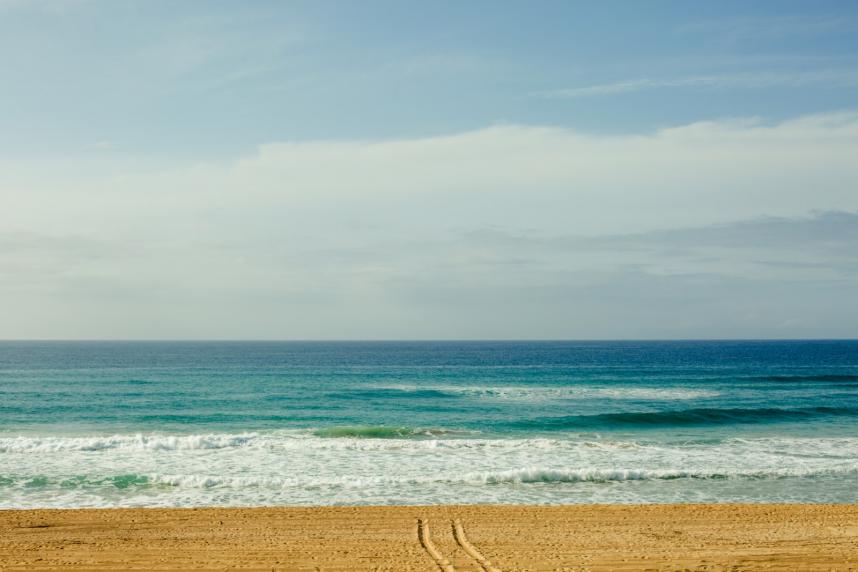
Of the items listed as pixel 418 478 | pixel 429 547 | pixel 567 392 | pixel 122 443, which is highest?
pixel 429 547

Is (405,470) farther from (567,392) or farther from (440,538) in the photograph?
(567,392)

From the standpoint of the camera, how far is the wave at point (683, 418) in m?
28.3

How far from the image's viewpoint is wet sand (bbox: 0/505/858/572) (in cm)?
1128

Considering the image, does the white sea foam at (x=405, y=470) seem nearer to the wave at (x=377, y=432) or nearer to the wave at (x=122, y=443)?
the wave at (x=122, y=443)

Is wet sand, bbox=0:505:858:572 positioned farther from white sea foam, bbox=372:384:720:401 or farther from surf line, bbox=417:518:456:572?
white sea foam, bbox=372:384:720:401

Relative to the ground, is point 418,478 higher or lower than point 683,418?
higher

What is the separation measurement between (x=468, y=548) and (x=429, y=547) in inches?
28.1

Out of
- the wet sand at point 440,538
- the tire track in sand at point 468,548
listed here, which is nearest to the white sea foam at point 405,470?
the wet sand at point 440,538

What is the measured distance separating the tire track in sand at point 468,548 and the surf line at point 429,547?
50cm

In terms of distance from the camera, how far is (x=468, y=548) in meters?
12.0

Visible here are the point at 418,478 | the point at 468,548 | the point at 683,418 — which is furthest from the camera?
the point at 683,418

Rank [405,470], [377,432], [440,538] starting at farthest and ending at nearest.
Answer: [377,432], [405,470], [440,538]

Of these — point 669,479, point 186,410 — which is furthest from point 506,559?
point 186,410

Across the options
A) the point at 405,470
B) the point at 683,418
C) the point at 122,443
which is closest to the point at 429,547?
the point at 405,470
